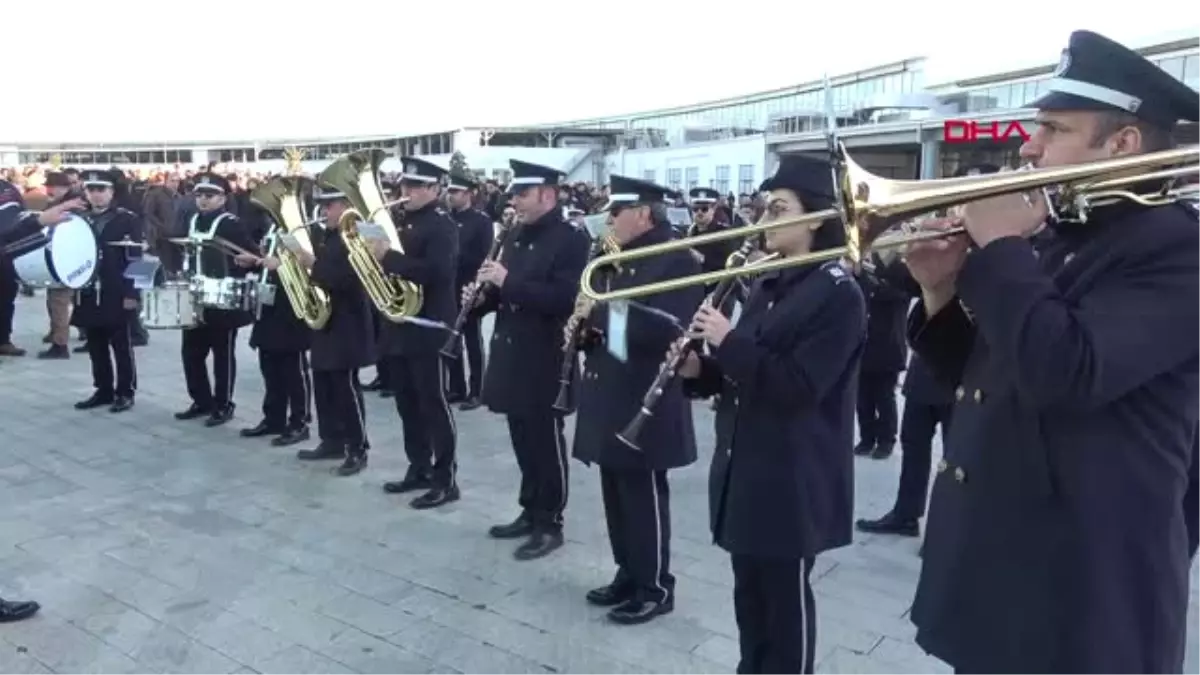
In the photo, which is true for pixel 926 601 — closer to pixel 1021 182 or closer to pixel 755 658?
pixel 1021 182

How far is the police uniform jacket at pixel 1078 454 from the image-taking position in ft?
6.28

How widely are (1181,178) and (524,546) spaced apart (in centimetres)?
410

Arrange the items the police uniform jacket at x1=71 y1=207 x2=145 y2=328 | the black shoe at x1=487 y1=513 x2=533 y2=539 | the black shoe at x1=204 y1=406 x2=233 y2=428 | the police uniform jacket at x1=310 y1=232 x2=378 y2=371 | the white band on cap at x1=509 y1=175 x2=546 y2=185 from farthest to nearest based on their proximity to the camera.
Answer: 1. the police uniform jacket at x1=71 y1=207 x2=145 y2=328
2. the black shoe at x1=204 y1=406 x2=233 y2=428
3. the police uniform jacket at x1=310 y1=232 x2=378 y2=371
4. the black shoe at x1=487 y1=513 x2=533 y2=539
5. the white band on cap at x1=509 y1=175 x2=546 y2=185

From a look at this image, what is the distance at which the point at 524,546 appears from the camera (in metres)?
5.47

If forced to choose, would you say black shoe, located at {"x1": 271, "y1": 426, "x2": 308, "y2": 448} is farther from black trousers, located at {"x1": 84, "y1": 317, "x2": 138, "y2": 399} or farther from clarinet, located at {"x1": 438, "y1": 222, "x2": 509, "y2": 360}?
clarinet, located at {"x1": 438, "y1": 222, "x2": 509, "y2": 360}

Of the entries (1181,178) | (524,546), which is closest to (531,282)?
(524,546)

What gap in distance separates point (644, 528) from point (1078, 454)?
2.72 meters

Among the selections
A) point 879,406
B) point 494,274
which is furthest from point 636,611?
point 879,406

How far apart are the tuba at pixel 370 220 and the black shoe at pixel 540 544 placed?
177 cm

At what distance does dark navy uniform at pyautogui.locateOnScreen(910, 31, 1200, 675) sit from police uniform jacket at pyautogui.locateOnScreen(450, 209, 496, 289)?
744cm

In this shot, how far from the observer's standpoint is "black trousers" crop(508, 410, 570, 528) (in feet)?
18.2

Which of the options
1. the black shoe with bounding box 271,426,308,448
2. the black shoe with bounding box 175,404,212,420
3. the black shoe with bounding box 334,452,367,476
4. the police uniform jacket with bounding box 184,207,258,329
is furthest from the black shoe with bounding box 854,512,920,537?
the black shoe with bounding box 175,404,212,420

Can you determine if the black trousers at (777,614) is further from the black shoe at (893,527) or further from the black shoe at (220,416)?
the black shoe at (220,416)

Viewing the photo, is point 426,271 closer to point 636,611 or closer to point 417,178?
point 417,178
